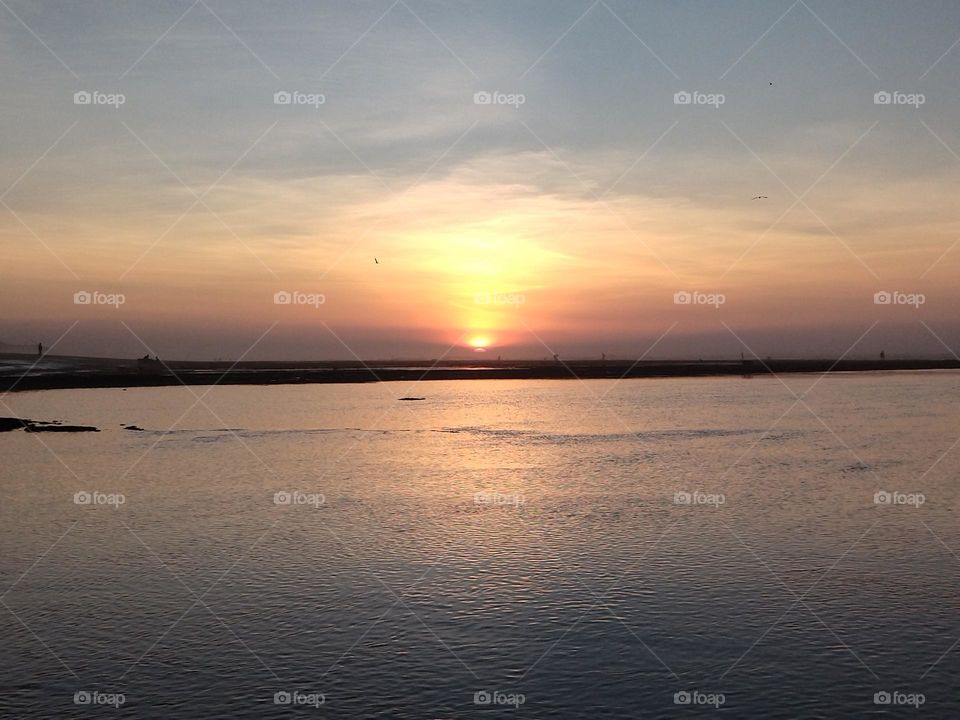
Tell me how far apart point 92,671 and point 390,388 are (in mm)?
147483

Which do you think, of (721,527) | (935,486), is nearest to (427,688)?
(721,527)

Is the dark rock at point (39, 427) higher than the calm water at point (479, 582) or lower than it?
higher

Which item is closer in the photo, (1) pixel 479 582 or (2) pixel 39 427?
(1) pixel 479 582

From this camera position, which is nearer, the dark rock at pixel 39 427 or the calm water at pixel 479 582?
the calm water at pixel 479 582

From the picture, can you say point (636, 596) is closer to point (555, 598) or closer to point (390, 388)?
point (555, 598)

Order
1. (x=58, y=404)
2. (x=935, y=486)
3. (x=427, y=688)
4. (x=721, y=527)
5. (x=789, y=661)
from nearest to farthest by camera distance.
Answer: (x=427, y=688) < (x=789, y=661) < (x=721, y=527) < (x=935, y=486) < (x=58, y=404)

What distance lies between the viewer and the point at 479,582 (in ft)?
86.1

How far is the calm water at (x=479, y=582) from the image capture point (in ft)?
60.5

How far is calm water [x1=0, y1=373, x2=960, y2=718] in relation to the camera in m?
18.4

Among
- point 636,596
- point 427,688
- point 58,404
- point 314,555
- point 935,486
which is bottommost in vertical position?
point 427,688

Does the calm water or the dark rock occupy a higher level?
the dark rock

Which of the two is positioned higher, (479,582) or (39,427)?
Result: (39,427)

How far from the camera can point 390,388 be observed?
167m

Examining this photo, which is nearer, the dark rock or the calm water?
the calm water
